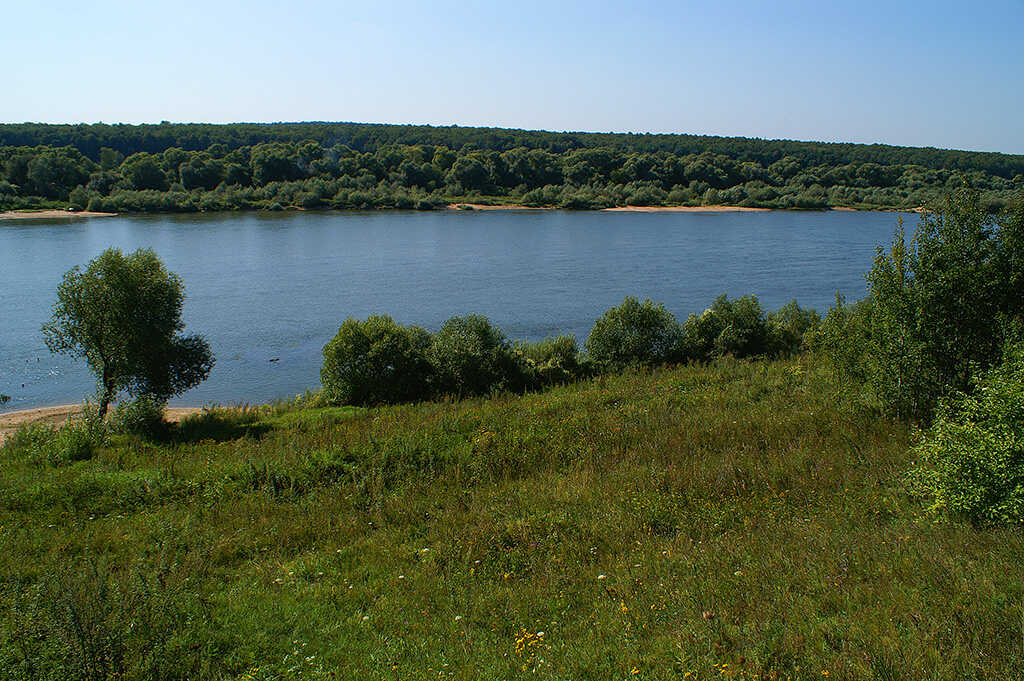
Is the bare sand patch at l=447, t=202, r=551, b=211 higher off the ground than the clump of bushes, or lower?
higher

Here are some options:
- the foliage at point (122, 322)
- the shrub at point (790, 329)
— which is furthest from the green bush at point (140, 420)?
the shrub at point (790, 329)

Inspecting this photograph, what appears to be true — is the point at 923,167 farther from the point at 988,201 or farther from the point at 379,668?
the point at 379,668

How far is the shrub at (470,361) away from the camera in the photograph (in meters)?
21.6

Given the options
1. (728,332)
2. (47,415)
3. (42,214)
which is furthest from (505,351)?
(42,214)

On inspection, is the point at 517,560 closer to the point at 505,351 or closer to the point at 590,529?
the point at 590,529

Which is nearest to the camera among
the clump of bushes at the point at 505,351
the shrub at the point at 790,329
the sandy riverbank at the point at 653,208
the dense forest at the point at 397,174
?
the clump of bushes at the point at 505,351

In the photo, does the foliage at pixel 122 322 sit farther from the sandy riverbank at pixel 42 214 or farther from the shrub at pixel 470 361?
the sandy riverbank at pixel 42 214

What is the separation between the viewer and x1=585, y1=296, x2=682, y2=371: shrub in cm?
2375

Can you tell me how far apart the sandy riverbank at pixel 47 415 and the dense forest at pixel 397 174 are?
6161 centimetres

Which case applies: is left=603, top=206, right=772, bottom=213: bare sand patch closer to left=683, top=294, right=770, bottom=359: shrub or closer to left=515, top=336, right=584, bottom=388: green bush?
left=683, top=294, right=770, bottom=359: shrub

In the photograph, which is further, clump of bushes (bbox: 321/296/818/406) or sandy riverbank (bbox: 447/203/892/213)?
sandy riverbank (bbox: 447/203/892/213)

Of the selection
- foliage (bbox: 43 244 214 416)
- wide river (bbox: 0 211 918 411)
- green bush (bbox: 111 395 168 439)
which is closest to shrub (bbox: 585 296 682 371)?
wide river (bbox: 0 211 918 411)

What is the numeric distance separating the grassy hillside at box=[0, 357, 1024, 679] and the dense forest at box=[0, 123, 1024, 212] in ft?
246

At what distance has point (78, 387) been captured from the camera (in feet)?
83.7
